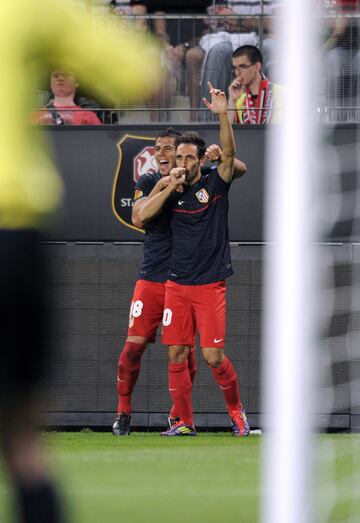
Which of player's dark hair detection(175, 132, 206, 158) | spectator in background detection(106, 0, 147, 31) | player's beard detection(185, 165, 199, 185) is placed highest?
spectator in background detection(106, 0, 147, 31)

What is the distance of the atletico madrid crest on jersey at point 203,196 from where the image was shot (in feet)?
29.9

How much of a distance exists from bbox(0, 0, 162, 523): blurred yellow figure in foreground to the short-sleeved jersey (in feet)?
18.0

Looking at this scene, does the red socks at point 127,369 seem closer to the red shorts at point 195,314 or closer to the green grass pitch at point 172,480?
the red shorts at point 195,314

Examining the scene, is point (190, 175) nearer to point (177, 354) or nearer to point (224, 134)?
point (224, 134)

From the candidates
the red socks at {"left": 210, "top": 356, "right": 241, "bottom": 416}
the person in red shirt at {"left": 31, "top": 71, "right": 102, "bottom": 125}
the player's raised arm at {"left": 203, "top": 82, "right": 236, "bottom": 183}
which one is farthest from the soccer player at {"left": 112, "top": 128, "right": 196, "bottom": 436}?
the person in red shirt at {"left": 31, "top": 71, "right": 102, "bottom": 125}

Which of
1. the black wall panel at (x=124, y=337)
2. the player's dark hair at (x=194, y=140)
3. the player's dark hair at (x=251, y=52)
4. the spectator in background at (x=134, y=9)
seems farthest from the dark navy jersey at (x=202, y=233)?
the spectator in background at (x=134, y=9)

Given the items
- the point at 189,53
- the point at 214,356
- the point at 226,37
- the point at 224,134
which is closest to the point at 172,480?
the point at 214,356

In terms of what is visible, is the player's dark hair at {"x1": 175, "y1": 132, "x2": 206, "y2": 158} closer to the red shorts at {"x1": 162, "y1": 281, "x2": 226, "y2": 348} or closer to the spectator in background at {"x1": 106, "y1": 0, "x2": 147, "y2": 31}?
the red shorts at {"x1": 162, "y1": 281, "x2": 226, "y2": 348}

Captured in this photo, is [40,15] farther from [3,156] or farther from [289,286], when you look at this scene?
[289,286]

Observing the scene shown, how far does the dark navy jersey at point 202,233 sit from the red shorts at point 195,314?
0.21 feet

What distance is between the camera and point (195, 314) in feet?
29.9

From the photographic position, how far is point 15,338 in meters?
3.81

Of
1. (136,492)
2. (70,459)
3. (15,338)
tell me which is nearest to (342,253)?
(70,459)

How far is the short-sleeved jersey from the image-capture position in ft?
30.9
